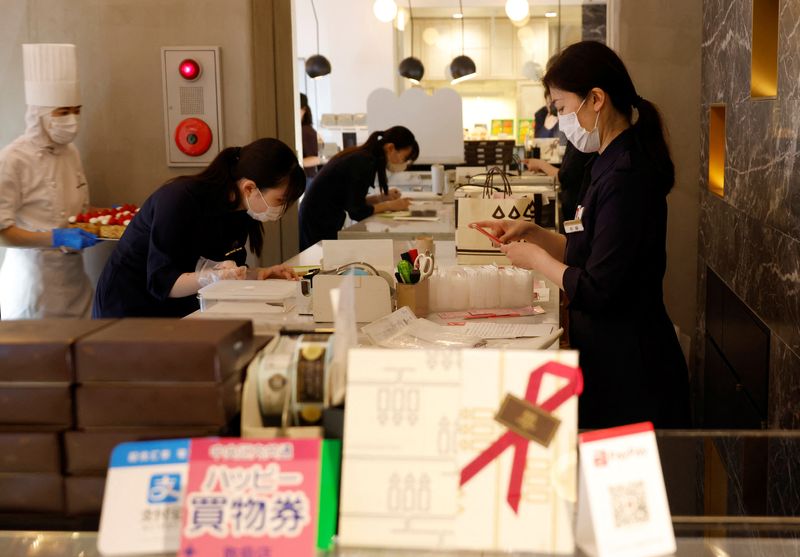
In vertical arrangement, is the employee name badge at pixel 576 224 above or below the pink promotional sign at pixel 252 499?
above

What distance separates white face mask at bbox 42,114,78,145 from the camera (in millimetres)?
4641

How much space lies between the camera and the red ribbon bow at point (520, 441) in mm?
1188

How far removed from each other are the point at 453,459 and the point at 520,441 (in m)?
0.09

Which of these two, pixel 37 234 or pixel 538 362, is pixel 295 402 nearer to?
pixel 538 362

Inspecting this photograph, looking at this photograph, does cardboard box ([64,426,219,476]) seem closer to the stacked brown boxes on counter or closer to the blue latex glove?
the stacked brown boxes on counter

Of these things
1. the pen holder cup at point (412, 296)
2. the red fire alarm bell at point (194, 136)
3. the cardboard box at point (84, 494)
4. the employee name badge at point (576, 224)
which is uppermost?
the red fire alarm bell at point (194, 136)

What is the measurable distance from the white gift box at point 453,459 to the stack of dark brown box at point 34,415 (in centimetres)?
41

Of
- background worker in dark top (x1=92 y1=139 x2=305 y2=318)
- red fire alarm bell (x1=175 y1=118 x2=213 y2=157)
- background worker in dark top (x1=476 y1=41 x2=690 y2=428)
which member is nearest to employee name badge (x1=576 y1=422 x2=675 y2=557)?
background worker in dark top (x1=476 y1=41 x2=690 y2=428)

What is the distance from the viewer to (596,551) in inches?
46.0

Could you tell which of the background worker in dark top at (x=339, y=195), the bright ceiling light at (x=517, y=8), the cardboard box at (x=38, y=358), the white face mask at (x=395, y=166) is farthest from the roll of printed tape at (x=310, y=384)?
the bright ceiling light at (x=517, y=8)

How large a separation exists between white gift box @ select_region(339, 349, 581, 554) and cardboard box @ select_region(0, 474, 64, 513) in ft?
1.40

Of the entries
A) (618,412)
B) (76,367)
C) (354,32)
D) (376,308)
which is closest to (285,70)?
(376,308)

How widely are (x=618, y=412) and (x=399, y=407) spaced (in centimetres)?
149

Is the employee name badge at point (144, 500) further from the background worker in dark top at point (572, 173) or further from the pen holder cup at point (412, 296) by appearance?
the background worker in dark top at point (572, 173)
